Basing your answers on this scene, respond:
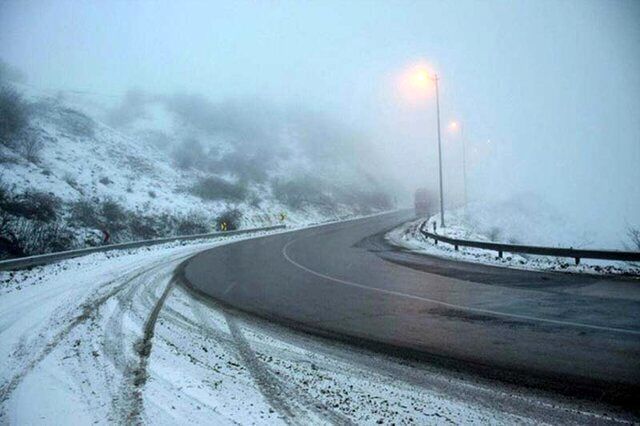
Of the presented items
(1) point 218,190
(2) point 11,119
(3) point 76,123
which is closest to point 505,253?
(1) point 218,190

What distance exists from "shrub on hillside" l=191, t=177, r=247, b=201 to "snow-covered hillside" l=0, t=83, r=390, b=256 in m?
0.13

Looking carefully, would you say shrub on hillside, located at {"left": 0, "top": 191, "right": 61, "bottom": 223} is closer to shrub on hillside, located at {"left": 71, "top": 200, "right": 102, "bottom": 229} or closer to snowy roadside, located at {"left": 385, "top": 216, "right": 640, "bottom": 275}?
shrub on hillside, located at {"left": 71, "top": 200, "right": 102, "bottom": 229}

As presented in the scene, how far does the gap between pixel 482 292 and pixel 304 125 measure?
7677cm

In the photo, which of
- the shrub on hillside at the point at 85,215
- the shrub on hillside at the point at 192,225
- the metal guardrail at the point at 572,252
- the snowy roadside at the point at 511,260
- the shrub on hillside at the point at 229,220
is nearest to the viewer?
the metal guardrail at the point at 572,252

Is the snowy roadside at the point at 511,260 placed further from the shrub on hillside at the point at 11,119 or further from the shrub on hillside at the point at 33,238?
the shrub on hillside at the point at 11,119

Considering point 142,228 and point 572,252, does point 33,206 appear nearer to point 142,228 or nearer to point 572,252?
point 142,228

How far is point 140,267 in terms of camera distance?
547 inches

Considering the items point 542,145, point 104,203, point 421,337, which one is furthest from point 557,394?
point 542,145

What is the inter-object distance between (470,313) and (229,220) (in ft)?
95.5

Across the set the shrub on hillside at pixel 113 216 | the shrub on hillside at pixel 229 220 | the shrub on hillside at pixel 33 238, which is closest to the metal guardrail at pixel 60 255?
the shrub on hillside at pixel 33 238

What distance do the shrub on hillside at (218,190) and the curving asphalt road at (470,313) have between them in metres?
25.6

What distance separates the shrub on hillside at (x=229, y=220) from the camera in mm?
32522

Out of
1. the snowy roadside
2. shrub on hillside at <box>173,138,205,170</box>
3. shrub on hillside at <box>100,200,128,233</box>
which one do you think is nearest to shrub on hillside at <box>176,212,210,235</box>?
shrub on hillside at <box>100,200,128,233</box>

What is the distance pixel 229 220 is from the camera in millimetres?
33969
